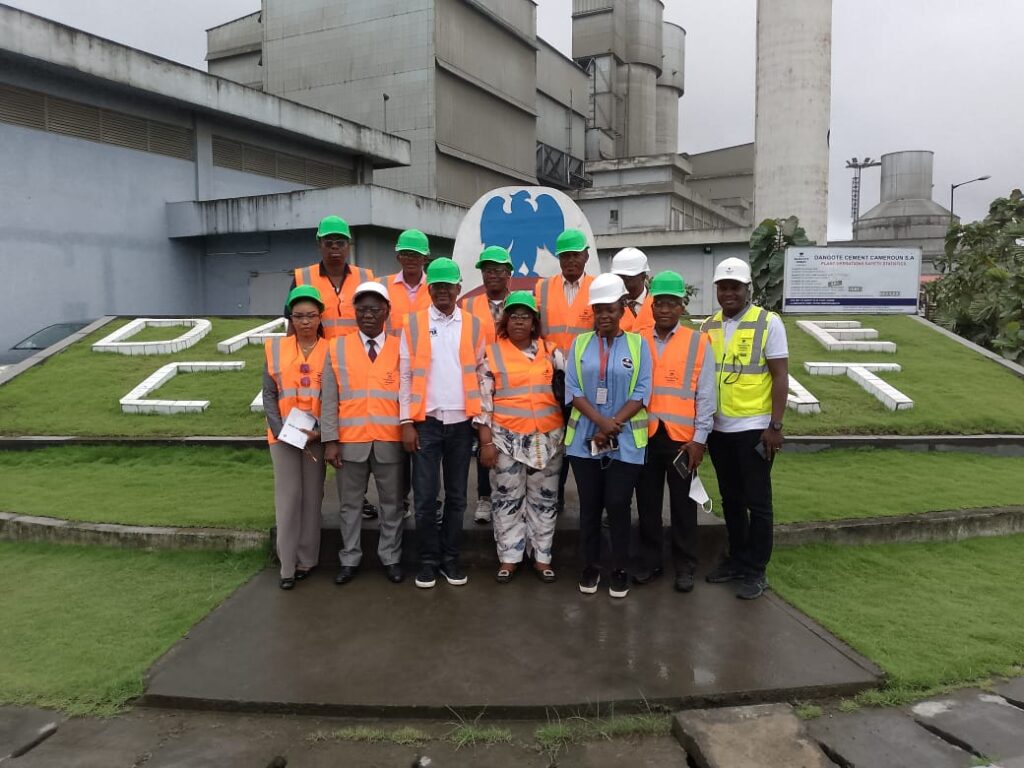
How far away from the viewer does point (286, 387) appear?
439cm

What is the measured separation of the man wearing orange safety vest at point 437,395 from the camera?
4375 millimetres

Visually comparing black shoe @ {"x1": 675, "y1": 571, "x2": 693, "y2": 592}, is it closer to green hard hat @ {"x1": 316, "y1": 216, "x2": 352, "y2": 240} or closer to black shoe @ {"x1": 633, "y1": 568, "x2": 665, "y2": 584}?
black shoe @ {"x1": 633, "y1": 568, "x2": 665, "y2": 584}

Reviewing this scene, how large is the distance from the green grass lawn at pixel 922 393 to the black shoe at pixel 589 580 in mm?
4247

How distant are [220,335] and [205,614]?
756cm

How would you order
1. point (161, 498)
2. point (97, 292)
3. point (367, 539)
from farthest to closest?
point (97, 292) < point (161, 498) < point (367, 539)

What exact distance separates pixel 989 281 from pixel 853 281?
2.52 metres

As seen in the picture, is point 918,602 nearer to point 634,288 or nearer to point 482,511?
point 634,288

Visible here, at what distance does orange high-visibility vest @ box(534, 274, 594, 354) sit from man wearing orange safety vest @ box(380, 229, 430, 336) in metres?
0.81

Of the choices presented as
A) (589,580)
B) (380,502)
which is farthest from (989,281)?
(380,502)

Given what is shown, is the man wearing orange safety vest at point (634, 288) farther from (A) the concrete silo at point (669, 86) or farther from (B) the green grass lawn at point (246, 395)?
(A) the concrete silo at point (669, 86)

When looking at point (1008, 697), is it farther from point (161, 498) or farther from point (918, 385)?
point (918, 385)

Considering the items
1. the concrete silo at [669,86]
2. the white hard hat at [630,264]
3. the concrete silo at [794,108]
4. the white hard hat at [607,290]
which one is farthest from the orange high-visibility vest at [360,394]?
the concrete silo at [669,86]

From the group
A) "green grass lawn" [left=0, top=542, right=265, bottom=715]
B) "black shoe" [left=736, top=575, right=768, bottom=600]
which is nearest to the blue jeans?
"green grass lawn" [left=0, top=542, right=265, bottom=715]

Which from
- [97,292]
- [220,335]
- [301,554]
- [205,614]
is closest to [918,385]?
[301,554]
